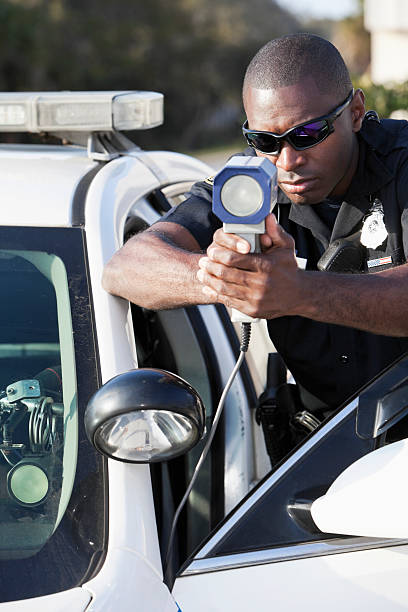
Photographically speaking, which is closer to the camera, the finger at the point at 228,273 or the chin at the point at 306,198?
the finger at the point at 228,273

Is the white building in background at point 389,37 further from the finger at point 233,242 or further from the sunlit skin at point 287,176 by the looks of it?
the finger at point 233,242

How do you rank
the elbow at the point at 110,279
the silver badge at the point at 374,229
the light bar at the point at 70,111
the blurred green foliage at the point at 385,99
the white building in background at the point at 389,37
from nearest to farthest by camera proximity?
the elbow at the point at 110,279 → the silver badge at the point at 374,229 → the light bar at the point at 70,111 → the blurred green foliage at the point at 385,99 → the white building in background at the point at 389,37

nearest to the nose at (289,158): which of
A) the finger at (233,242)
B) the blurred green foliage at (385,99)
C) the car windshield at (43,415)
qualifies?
the car windshield at (43,415)

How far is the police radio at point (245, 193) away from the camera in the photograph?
4.60 feet

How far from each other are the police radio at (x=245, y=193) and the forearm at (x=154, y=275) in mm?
405

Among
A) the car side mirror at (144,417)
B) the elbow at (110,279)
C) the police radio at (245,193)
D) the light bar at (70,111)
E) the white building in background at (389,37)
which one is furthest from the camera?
the white building in background at (389,37)

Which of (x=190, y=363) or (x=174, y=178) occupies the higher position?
(x=174, y=178)

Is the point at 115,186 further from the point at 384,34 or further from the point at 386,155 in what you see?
the point at 384,34

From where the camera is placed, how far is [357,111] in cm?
224

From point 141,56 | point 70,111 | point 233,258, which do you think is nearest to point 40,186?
point 70,111

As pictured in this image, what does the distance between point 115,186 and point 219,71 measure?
27.8 m

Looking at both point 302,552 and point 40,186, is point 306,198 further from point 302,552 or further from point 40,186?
point 302,552

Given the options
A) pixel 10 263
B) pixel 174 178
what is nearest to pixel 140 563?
pixel 10 263

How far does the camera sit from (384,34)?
15.4 m
